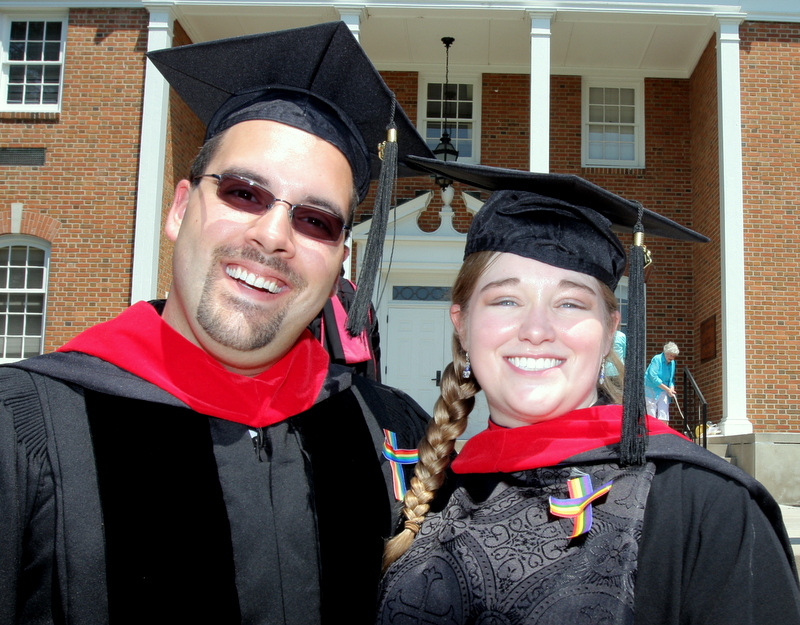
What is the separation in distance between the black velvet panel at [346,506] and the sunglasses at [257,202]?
53cm

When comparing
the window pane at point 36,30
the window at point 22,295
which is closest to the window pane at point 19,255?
the window at point 22,295

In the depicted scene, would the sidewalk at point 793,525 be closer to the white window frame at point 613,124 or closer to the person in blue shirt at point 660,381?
the person in blue shirt at point 660,381

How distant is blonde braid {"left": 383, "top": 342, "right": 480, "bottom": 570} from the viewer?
2.08 meters

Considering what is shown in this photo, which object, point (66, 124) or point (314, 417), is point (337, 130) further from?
point (66, 124)

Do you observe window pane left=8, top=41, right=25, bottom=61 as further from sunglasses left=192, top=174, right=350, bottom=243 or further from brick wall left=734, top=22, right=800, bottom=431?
sunglasses left=192, top=174, right=350, bottom=243

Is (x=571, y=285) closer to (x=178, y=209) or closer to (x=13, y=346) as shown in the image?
(x=178, y=209)

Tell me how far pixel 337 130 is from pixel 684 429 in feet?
32.7

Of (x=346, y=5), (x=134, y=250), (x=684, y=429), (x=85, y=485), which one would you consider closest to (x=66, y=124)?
Result: (x=134, y=250)

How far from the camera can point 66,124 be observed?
36.5ft

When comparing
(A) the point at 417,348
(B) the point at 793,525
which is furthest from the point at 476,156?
(B) the point at 793,525

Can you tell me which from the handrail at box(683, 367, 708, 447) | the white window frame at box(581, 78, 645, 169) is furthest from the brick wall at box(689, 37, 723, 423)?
the white window frame at box(581, 78, 645, 169)

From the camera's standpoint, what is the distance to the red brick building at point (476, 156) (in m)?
10.5

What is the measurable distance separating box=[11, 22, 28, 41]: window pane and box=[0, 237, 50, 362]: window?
324 centimetres

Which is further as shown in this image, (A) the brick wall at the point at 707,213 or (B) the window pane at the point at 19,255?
(B) the window pane at the point at 19,255
